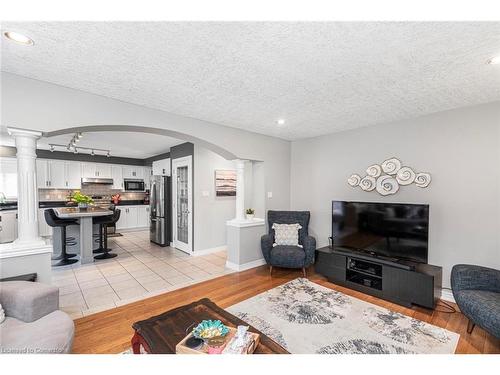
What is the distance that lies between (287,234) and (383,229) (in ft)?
4.90

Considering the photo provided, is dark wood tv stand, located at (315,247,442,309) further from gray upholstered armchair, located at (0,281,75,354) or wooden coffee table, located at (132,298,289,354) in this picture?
gray upholstered armchair, located at (0,281,75,354)

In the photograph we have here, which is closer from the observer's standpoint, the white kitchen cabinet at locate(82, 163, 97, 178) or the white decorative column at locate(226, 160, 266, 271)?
the white decorative column at locate(226, 160, 266, 271)

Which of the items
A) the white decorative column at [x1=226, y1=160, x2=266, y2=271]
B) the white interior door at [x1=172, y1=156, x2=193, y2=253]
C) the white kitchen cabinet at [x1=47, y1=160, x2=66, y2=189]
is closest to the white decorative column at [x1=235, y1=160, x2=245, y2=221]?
the white decorative column at [x1=226, y1=160, x2=266, y2=271]

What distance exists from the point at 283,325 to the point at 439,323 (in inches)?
67.0

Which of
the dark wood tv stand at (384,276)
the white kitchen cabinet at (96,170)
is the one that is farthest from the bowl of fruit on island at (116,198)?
the dark wood tv stand at (384,276)

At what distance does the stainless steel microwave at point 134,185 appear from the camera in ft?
25.2

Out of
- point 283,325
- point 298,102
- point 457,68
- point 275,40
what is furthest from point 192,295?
point 457,68

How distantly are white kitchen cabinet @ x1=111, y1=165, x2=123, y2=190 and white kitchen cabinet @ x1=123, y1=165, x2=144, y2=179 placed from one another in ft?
0.43

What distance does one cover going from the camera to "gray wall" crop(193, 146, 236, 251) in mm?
4863

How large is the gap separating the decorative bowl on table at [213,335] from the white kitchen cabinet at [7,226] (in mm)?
7102

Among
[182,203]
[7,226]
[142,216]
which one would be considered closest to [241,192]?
[182,203]

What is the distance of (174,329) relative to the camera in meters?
1.58

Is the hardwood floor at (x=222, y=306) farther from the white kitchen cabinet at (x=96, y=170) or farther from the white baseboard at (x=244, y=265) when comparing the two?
the white kitchen cabinet at (x=96, y=170)

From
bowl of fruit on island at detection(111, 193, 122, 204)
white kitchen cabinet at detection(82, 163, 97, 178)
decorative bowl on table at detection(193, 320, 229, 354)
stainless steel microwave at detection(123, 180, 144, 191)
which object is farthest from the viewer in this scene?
stainless steel microwave at detection(123, 180, 144, 191)
